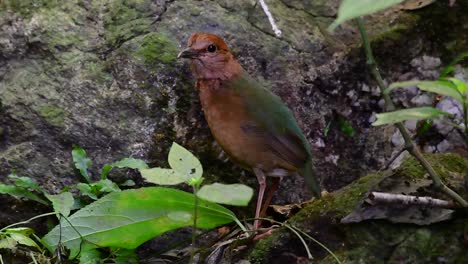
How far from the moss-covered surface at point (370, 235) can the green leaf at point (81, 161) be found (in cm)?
112

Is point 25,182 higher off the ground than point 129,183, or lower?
higher

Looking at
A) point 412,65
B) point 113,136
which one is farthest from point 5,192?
point 412,65

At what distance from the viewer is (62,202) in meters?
3.58

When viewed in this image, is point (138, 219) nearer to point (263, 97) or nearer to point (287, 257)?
point (287, 257)

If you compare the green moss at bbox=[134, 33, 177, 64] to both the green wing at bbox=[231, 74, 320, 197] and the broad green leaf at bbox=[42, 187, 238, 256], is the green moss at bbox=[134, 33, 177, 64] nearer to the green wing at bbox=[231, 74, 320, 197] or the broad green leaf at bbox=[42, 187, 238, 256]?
the green wing at bbox=[231, 74, 320, 197]

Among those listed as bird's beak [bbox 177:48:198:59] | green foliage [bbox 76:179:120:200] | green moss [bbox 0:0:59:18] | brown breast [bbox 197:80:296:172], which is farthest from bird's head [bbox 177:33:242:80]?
green moss [bbox 0:0:59:18]

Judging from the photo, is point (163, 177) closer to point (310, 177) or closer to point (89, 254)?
point (89, 254)

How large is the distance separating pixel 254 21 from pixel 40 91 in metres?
1.52

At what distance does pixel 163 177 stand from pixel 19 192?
54.2 inches

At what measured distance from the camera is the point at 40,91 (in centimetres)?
418

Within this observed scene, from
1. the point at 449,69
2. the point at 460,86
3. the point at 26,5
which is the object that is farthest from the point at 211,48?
the point at 460,86

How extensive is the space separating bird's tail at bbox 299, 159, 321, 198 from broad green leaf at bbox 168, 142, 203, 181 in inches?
53.9

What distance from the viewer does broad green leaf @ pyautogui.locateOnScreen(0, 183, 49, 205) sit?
12.0ft

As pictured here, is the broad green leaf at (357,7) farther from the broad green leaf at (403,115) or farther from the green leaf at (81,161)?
the green leaf at (81,161)
